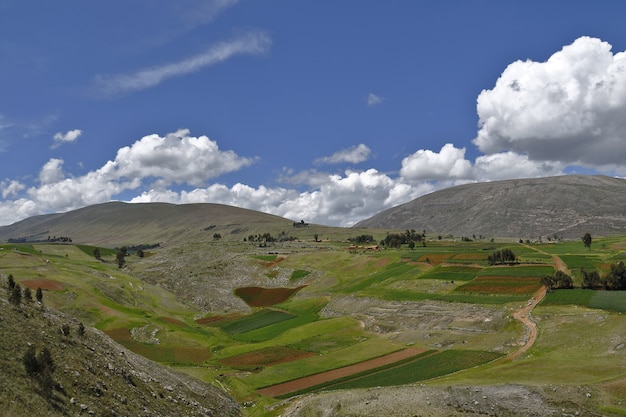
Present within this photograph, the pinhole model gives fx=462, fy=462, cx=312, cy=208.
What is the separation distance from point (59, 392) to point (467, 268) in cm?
12361

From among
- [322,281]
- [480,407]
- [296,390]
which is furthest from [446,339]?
[322,281]

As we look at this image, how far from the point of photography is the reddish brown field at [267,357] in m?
79.8

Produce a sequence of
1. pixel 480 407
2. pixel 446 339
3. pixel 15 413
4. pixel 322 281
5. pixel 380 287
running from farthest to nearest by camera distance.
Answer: pixel 322 281
pixel 380 287
pixel 446 339
pixel 480 407
pixel 15 413

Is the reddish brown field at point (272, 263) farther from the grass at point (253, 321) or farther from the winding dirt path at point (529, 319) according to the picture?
the winding dirt path at point (529, 319)

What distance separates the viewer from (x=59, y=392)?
1204 inches

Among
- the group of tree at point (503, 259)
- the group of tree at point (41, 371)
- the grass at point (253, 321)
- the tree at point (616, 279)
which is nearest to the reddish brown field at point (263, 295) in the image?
the grass at point (253, 321)

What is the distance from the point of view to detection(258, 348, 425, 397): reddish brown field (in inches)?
2520

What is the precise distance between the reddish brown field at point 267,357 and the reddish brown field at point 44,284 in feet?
160

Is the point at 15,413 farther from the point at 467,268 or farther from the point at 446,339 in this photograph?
the point at 467,268

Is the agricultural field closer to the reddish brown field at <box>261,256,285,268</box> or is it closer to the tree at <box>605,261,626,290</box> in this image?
the tree at <box>605,261,626,290</box>

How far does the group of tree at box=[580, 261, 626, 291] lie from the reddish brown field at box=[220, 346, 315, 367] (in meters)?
65.1

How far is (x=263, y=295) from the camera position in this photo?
529 feet

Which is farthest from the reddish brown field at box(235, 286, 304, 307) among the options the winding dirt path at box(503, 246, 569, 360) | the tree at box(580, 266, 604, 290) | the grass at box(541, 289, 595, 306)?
the tree at box(580, 266, 604, 290)

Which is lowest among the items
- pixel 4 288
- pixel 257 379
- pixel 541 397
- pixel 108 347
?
pixel 257 379
